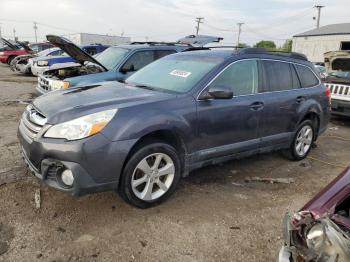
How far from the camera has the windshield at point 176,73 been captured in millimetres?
4168

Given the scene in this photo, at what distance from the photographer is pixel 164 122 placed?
3.63m

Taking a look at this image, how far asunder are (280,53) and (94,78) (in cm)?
380

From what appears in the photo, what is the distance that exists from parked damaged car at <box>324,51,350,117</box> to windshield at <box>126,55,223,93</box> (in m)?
5.14

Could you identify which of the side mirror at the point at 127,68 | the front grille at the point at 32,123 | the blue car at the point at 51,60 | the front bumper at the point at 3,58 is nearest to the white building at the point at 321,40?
the blue car at the point at 51,60

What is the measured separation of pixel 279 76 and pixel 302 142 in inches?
50.7

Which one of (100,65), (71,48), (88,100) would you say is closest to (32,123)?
Result: (88,100)

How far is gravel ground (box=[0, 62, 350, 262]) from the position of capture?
3.05 m

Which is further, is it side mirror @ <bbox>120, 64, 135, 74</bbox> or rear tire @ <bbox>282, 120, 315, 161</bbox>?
side mirror @ <bbox>120, 64, 135, 74</bbox>

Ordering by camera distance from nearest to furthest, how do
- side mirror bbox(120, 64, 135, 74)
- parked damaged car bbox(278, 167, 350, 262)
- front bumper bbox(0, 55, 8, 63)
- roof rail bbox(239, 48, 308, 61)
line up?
parked damaged car bbox(278, 167, 350, 262) < roof rail bbox(239, 48, 308, 61) < side mirror bbox(120, 64, 135, 74) < front bumper bbox(0, 55, 8, 63)

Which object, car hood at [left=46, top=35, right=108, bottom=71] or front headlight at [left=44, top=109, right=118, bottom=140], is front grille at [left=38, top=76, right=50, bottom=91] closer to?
car hood at [left=46, top=35, right=108, bottom=71]

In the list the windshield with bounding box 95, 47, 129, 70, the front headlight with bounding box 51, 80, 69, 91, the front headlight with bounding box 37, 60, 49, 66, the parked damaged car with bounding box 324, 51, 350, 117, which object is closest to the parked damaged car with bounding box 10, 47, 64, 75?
the front headlight with bounding box 37, 60, 49, 66

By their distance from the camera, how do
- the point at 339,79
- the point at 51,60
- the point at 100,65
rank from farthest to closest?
1. the point at 51,60
2. the point at 339,79
3. the point at 100,65

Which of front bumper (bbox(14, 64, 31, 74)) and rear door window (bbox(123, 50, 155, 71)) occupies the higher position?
rear door window (bbox(123, 50, 155, 71))

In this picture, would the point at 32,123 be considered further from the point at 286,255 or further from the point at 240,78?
the point at 286,255
